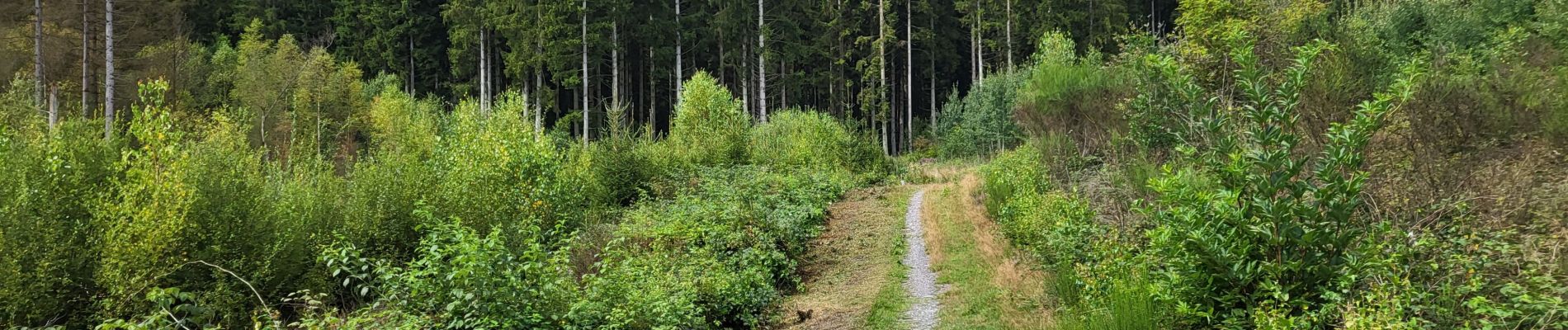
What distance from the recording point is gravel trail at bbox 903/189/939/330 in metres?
7.97

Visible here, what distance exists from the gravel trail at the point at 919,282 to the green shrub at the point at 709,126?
901cm

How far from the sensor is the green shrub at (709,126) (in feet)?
75.1

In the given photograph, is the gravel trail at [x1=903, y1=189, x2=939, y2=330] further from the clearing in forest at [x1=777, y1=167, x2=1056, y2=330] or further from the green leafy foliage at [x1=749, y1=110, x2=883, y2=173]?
the green leafy foliage at [x1=749, y1=110, x2=883, y2=173]

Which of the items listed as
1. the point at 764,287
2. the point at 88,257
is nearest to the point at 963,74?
the point at 764,287

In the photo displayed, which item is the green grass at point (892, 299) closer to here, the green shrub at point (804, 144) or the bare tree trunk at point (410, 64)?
the green shrub at point (804, 144)

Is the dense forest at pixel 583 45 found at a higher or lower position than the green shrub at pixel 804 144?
higher

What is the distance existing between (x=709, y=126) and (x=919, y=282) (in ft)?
49.3

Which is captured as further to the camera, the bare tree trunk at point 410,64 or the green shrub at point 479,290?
the bare tree trunk at point 410,64

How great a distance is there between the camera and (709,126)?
2400 cm

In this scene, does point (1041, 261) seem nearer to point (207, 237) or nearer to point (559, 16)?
point (207, 237)

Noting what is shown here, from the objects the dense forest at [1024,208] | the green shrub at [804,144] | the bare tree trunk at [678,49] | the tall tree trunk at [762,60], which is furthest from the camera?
the bare tree trunk at [678,49]

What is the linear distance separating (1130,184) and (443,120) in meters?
12.7

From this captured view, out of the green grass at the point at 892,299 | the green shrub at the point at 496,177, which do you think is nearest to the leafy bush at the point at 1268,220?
the green grass at the point at 892,299

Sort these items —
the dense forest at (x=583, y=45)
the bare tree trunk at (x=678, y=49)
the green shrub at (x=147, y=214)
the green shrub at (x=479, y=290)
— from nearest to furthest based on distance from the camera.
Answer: the green shrub at (x=479, y=290) → the green shrub at (x=147, y=214) → the dense forest at (x=583, y=45) → the bare tree trunk at (x=678, y=49)
